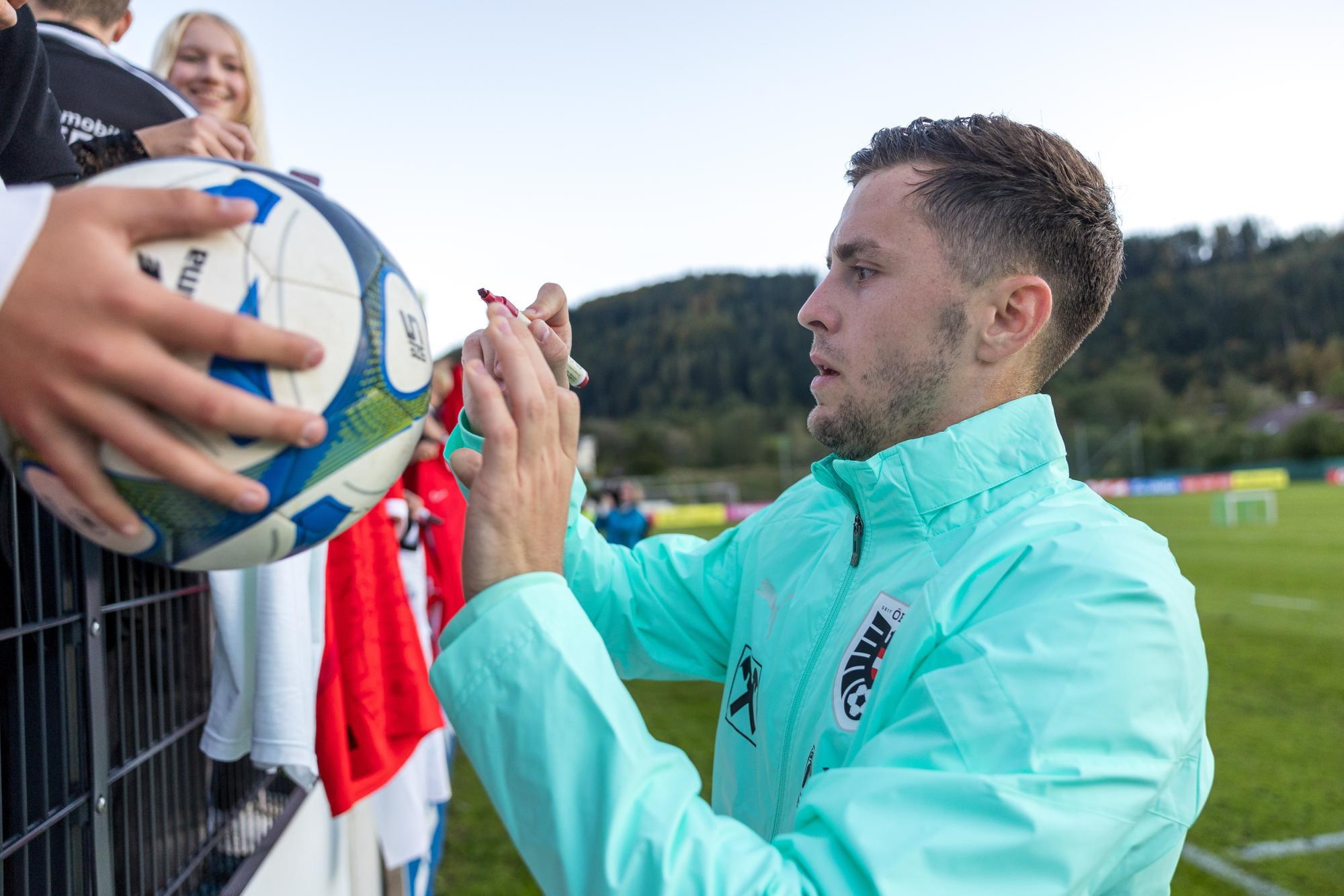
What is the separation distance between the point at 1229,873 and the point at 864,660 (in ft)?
13.3

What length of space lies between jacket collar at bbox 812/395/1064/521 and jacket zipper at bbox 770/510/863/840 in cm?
13

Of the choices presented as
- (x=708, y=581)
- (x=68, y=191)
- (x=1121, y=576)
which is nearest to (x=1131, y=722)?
(x=1121, y=576)

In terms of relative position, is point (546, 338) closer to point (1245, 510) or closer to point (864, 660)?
point (864, 660)

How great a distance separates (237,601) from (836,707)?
1547 millimetres

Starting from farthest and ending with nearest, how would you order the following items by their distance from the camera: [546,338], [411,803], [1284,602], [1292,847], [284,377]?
[1284,602] → [1292,847] → [411,803] → [546,338] → [284,377]

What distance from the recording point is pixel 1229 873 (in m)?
4.19

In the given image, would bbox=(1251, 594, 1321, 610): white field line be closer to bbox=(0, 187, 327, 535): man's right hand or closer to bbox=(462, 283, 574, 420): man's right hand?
bbox=(462, 283, 574, 420): man's right hand

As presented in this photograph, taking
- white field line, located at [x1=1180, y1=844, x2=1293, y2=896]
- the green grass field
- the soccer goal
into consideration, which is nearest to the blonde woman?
the green grass field

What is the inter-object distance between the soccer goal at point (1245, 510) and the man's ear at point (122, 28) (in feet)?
88.5

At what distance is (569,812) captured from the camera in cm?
102

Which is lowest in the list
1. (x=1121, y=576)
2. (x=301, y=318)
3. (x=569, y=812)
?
(x=569, y=812)

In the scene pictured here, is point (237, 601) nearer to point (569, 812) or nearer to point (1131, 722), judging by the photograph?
point (569, 812)

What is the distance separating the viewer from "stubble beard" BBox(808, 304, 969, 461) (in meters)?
1.68

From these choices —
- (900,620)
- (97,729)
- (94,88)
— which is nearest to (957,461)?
(900,620)
